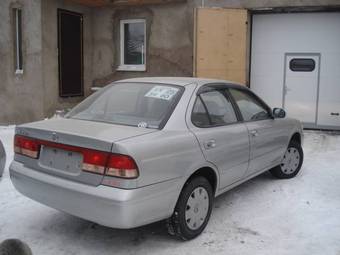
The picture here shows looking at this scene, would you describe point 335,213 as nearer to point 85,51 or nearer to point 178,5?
point 178,5

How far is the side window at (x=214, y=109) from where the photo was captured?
4.37 meters

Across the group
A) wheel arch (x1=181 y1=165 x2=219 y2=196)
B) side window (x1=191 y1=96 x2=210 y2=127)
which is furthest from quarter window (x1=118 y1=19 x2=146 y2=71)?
wheel arch (x1=181 y1=165 x2=219 y2=196)

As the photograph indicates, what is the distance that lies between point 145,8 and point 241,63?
3019 mm

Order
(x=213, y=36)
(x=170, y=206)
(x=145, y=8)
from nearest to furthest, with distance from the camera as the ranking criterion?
(x=170, y=206) < (x=213, y=36) < (x=145, y=8)

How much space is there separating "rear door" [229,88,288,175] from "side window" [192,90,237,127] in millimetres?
229

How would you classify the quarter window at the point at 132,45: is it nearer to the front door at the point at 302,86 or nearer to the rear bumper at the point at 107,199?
the front door at the point at 302,86

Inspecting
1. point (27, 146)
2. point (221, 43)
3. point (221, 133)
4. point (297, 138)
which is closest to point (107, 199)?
point (27, 146)

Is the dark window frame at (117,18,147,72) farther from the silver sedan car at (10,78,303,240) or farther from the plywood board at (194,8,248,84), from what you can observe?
the silver sedan car at (10,78,303,240)

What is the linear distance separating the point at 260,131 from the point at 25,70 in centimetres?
746

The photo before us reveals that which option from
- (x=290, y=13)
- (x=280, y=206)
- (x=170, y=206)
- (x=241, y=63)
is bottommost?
(x=280, y=206)

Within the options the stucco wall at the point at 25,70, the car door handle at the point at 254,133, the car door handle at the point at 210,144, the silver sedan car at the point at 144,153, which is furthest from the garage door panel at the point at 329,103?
the car door handle at the point at 210,144

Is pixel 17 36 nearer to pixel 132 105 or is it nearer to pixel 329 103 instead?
pixel 132 105

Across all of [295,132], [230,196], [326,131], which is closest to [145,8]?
[326,131]

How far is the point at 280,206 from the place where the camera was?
516cm
